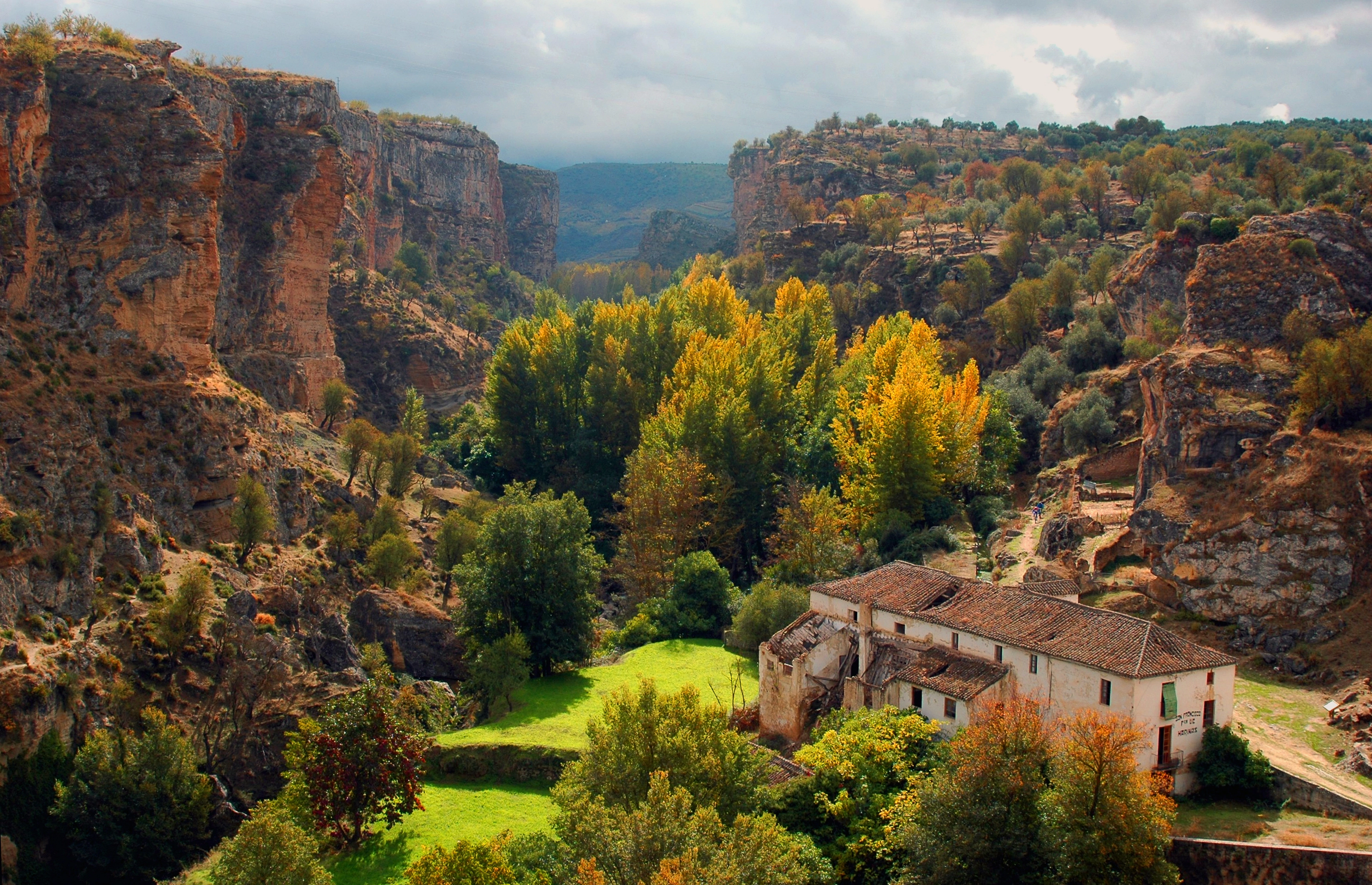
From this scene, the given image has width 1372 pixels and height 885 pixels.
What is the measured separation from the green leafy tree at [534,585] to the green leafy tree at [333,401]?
2167cm

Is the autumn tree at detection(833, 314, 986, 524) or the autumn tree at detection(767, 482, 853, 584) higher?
the autumn tree at detection(833, 314, 986, 524)

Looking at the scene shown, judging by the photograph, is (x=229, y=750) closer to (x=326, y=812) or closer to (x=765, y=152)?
(x=326, y=812)

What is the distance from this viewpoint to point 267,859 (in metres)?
21.6

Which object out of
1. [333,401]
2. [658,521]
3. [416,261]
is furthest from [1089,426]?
[416,261]

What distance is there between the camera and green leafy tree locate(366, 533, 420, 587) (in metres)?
42.7

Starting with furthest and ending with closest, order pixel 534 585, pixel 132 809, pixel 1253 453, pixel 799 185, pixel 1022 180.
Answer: pixel 799 185, pixel 1022 180, pixel 534 585, pixel 1253 453, pixel 132 809

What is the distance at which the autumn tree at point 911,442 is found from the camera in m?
44.4

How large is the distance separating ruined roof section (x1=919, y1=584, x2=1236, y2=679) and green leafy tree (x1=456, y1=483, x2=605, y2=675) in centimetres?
1393

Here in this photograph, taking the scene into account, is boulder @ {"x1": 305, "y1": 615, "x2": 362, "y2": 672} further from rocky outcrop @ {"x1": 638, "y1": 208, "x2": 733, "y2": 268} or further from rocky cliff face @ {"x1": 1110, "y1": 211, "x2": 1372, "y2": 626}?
rocky outcrop @ {"x1": 638, "y1": 208, "x2": 733, "y2": 268}

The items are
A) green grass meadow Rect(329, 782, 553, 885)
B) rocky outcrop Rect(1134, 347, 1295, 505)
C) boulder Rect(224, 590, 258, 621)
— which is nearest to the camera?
green grass meadow Rect(329, 782, 553, 885)

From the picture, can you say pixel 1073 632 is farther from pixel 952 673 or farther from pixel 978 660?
pixel 952 673

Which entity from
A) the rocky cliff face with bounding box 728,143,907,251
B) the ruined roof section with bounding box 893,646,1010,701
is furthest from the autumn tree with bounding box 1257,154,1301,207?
the rocky cliff face with bounding box 728,143,907,251

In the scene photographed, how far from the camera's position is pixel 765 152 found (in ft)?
452

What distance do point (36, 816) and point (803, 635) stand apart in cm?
2029
